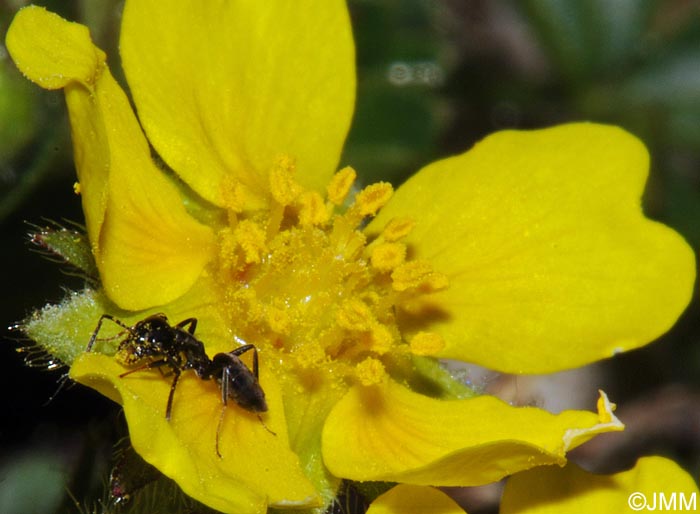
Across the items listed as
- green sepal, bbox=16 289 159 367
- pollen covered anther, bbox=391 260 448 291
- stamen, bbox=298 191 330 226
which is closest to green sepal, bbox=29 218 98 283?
green sepal, bbox=16 289 159 367

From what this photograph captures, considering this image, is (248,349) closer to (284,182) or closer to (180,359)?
(180,359)

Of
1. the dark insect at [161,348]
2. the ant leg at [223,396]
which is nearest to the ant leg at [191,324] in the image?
the dark insect at [161,348]

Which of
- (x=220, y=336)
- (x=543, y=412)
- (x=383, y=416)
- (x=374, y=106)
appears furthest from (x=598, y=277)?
(x=374, y=106)

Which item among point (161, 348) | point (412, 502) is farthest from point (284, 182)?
point (412, 502)

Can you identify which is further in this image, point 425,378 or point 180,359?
point 425,378

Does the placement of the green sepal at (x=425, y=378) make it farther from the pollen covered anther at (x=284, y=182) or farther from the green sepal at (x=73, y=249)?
the green sepal at (x=73, y=249)

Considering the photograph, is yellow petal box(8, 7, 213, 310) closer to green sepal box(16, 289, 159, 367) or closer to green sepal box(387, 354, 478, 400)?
green sepal box(16, 289, 159, 367)
